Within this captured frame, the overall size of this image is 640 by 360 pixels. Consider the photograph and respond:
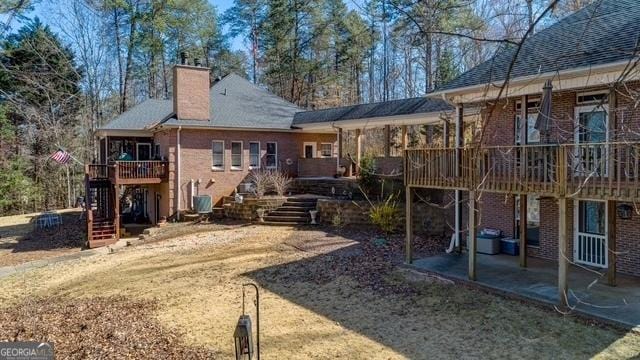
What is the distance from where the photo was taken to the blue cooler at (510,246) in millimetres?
11953

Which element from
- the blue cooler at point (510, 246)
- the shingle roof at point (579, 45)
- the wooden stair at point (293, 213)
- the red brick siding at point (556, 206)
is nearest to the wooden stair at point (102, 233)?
the wooden stair at point (293, 213)

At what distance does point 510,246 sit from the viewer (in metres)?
12.0

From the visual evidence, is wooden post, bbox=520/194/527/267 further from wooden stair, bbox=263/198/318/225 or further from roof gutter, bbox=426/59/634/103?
wooden stair, bbox=263/198/318/225

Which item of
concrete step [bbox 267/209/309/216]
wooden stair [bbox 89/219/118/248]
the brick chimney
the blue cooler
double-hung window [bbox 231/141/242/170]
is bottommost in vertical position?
wooden stair [bbox 89/219/118/248]

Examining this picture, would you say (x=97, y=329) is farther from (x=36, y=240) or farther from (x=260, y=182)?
(x=36, y=240)

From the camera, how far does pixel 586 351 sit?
22.0 feet

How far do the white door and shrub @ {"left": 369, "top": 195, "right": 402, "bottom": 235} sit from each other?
230 inches

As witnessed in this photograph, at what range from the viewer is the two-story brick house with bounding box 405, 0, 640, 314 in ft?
26.9

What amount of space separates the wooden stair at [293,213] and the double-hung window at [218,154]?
4448mm

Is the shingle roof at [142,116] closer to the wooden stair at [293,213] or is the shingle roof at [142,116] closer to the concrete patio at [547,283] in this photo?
the wooden stair at [293,213]

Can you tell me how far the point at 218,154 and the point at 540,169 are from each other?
15.8m

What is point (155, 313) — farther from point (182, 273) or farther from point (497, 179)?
point (497, 179)

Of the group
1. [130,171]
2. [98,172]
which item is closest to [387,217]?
[130,171]

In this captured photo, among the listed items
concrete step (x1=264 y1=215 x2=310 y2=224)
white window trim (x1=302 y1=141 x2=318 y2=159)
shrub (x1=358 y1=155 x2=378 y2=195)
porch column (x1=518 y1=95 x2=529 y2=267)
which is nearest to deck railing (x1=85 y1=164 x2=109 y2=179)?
concrete step (x1=264 y1=215 x2=310 y2=224)
